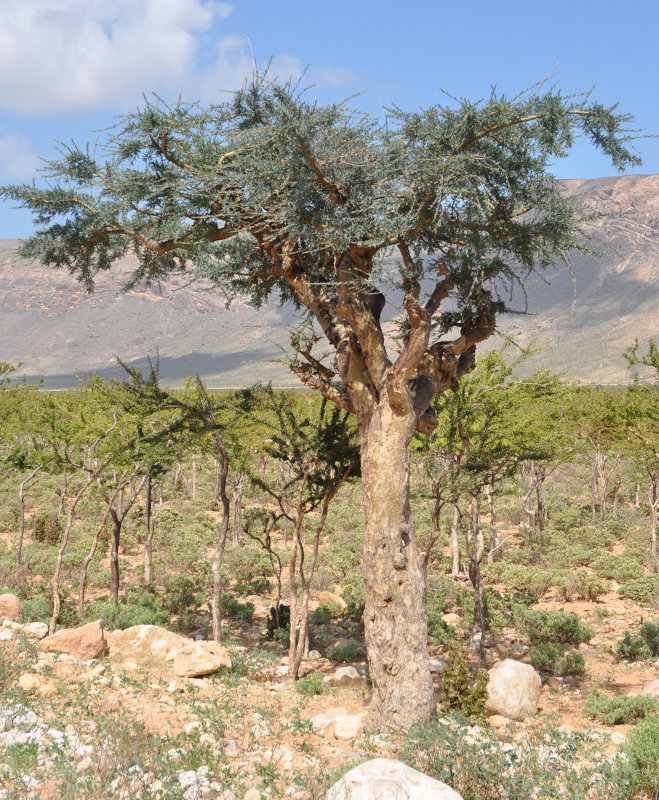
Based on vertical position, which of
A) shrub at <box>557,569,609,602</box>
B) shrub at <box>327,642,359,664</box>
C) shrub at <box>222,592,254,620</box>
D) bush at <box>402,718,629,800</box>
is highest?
bush at <box>402,718,629,800</box>

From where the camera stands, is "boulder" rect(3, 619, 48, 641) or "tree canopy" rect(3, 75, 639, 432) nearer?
"tree canopy" rect(3, 75, 639, 432)

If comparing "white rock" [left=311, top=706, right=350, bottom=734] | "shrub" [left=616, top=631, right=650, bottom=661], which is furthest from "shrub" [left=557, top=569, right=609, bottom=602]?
"white rock" [left=311, top=706, right=350, bottom=734]

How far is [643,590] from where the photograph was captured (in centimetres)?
1603

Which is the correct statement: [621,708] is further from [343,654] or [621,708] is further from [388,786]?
[388,786]

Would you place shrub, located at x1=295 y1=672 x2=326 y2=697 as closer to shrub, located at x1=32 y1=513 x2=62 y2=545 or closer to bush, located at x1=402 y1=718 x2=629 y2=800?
bush, located at x1=402 y1=718 x2=629 y2=800

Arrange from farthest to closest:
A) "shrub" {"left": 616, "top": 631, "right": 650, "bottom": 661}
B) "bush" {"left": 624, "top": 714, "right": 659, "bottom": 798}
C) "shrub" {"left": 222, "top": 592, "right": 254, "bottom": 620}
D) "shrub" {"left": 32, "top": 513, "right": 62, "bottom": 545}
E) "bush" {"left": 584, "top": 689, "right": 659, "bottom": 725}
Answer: "shrub" {"left": 32, "top": 513, "right": 62, "bottom": 545}
"shrub" {"left": 222, "top": 592, "right": 254, "bottom": 620}
"shrub" {"left": 616, "top": 631, "right": 650, "bottom": 661}
"bush" {"left": 584, "top": 689, "right": 659, "bottom": 725}
"bush" {"left": 624, "top": 714, "right": 659, "bottom": 798}

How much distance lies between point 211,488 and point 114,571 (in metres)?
24.5

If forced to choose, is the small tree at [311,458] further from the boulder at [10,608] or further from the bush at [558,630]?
the bush at [558,630]

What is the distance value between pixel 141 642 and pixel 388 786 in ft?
21.6

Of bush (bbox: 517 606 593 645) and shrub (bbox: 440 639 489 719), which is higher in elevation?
shrub (bbox: 440 639 489 719)

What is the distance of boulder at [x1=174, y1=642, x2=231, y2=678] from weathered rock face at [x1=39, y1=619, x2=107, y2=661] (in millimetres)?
1256

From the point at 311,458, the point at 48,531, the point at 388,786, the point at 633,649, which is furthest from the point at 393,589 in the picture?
the point at 48,531

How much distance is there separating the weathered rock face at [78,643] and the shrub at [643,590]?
44.3ft

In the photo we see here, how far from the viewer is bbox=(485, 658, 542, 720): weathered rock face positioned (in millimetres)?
8312
